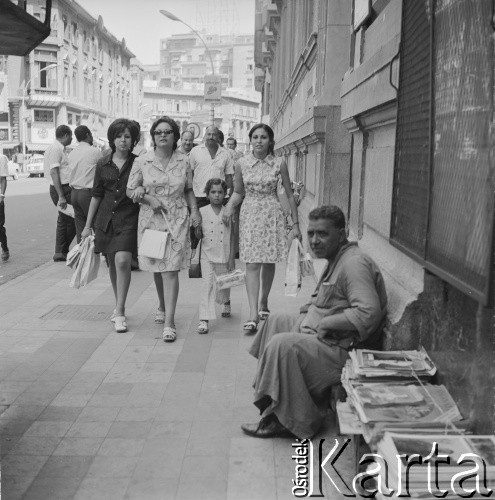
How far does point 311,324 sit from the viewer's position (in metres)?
4.74

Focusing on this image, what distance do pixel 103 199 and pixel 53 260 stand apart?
198 inches

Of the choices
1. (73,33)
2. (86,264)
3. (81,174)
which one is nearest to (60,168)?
(81,174)

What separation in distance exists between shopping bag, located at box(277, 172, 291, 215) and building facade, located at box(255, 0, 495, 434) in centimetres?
63

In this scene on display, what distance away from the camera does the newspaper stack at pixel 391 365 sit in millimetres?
3955

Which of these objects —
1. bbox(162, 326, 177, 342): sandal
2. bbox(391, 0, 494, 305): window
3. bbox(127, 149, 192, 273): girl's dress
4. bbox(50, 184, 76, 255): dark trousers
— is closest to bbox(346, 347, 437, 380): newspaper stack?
bbox(391, 0, 494, 305): window

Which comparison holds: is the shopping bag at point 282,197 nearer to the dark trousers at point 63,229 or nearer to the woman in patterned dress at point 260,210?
the woman in patterned dress at point 260,210

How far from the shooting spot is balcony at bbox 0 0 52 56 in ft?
12.5

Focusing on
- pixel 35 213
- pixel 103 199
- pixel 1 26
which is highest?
pixel 1 26

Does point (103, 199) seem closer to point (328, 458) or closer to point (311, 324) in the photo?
point (311, 324)

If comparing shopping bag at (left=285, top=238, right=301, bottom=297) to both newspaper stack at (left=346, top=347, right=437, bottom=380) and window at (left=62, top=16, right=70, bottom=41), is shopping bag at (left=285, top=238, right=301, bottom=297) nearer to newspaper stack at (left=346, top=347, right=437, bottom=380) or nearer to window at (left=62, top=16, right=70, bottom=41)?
newspaper stack at (left=346, top=347, right=437, bottom=380)

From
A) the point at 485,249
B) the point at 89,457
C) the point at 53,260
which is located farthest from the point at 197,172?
the point at 485,249

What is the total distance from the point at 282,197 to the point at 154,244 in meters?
1.34

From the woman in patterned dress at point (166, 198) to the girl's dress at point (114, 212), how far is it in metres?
0.17

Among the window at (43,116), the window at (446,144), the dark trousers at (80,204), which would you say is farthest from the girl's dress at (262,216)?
the window at (43,116)
